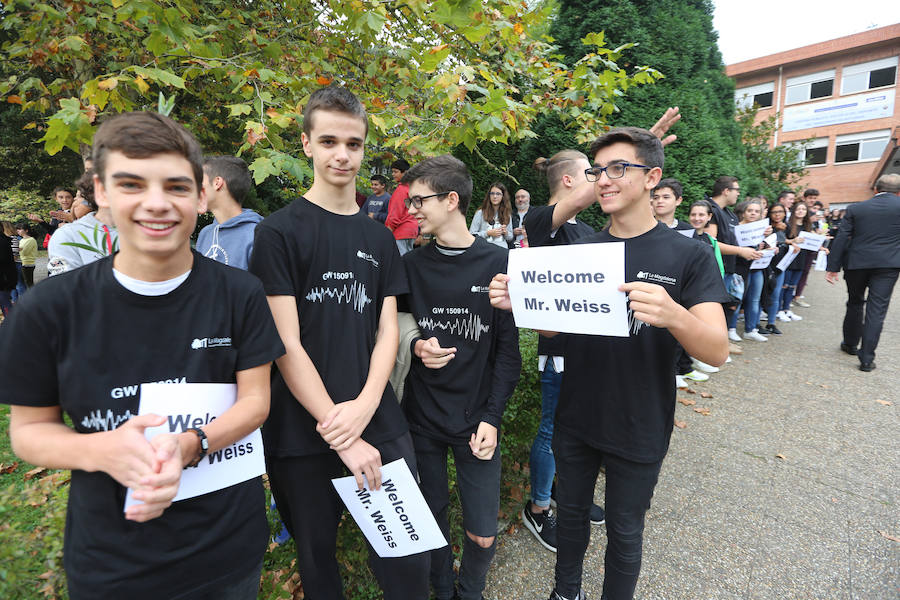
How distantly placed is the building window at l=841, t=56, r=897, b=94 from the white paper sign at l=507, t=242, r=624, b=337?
38891 millimetres

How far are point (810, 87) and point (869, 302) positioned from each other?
33526 mm

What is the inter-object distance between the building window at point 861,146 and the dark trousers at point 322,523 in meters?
38.9

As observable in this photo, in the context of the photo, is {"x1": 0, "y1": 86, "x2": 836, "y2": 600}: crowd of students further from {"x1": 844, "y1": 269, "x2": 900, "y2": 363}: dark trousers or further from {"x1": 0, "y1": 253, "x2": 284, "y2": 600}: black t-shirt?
{"x1": 844, "y1": 269, "x2": 900, "y2": 363}: dark trousers

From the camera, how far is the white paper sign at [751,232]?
6305 mm

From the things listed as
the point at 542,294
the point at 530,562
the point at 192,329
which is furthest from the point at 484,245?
the point at 530,562

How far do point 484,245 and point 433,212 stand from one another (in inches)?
12.9

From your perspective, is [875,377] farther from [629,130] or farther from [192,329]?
[192,329]

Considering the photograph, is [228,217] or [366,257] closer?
[366,257]

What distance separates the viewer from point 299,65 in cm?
401

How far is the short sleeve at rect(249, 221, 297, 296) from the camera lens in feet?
5.83

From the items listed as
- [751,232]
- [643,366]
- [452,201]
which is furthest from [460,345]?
[751,232]

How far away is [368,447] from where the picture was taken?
1.87 metres

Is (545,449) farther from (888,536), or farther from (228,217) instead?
(228,217)

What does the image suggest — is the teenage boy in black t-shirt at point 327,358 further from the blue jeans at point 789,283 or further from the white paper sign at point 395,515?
the blue jeans at point 789,283
